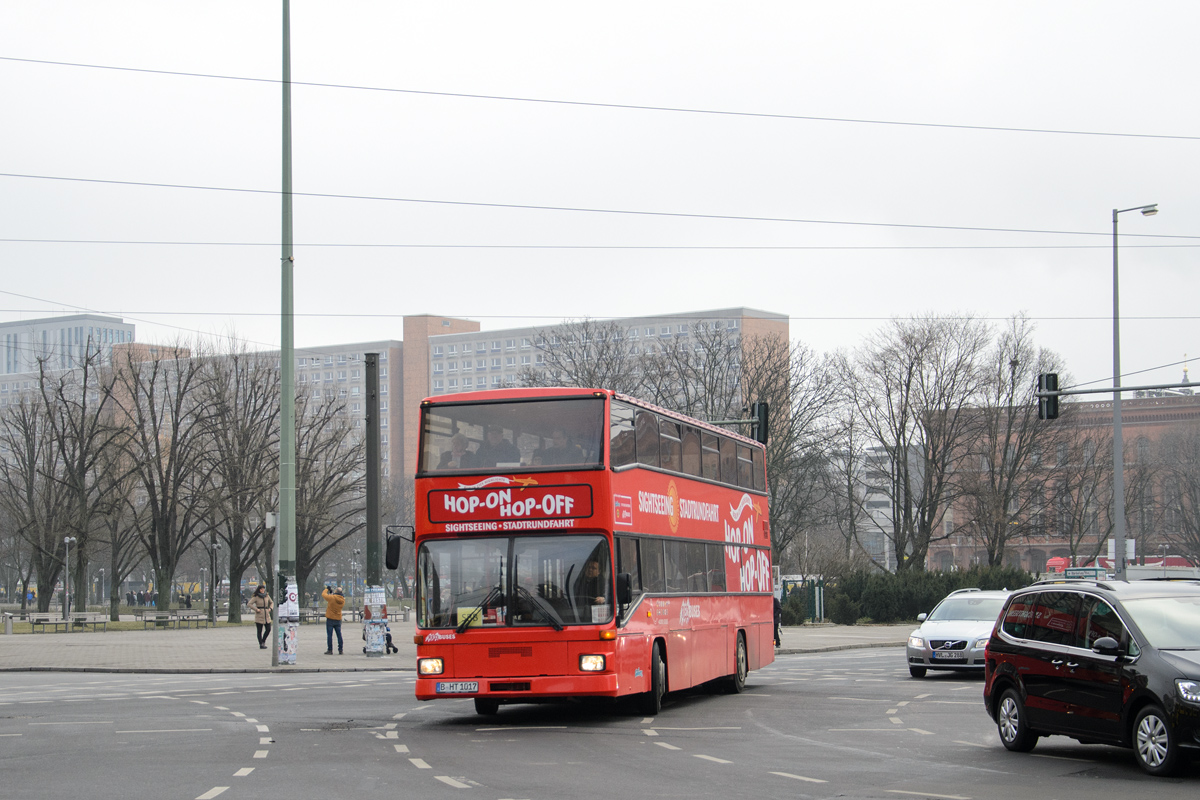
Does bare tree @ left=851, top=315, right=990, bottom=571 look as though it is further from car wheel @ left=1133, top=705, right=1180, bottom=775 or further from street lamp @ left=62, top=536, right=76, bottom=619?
car wheel @ left=1133, top=705, right=1180, bottom=775

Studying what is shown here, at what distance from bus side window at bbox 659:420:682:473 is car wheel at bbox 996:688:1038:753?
242 inches

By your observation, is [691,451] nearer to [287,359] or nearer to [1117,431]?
[287,359]

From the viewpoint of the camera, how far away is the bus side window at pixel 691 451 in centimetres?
1941

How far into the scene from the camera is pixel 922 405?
58.9 meters

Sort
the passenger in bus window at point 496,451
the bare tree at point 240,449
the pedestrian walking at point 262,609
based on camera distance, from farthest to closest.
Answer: the bare tree at point 240,449
the pedestrian walking at point 262,609
the passenger in bus window at point 496,451

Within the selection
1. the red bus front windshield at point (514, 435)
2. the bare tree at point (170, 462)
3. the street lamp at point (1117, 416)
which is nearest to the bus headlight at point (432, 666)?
the red bus front windshield at point (514, 435)

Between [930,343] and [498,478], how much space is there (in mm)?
44697

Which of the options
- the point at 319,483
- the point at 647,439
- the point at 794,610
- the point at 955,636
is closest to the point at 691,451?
the point at 647,439

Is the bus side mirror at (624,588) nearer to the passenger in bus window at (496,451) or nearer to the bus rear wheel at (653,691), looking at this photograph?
the bus rear wheel at (653,691)

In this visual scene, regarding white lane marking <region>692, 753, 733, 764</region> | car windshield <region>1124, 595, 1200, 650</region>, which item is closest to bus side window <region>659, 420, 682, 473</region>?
white lane marking <region>692, 753, 733, 764</region>

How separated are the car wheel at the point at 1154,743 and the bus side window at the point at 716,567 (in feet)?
30.9

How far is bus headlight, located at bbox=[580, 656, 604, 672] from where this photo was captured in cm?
1571

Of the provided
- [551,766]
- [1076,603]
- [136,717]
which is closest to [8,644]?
[136,717]

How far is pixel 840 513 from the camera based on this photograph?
63.9 metres
